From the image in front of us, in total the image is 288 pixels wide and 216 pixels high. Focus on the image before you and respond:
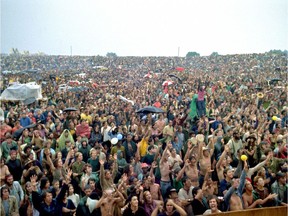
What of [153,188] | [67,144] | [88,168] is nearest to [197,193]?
[153,188]

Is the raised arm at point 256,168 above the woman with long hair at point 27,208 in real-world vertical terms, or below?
above

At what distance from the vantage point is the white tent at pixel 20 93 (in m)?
11.3

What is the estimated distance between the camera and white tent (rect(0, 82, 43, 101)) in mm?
11312

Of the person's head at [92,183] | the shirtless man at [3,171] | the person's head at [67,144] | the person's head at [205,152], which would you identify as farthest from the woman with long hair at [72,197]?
the person's head at [205,152]

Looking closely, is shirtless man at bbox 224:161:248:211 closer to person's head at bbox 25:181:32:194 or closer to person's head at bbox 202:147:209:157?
person's head at bbox 202:147:209:157

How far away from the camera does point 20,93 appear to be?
11.4 m

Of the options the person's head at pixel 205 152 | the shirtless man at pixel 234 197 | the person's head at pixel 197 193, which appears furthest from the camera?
the person's head at pixel 205 152

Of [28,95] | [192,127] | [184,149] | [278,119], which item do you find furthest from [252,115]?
[28,95]

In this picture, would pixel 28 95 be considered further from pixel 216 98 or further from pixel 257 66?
pixel 257 66

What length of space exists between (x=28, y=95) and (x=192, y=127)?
589cm

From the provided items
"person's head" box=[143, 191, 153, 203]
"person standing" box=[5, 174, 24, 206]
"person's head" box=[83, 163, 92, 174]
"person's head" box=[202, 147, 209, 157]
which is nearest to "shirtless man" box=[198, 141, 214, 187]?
"person's head" box=[202, 147, 209, 157]

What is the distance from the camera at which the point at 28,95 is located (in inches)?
449

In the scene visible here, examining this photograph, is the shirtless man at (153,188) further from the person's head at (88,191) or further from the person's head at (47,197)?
the person's head at (47,197)

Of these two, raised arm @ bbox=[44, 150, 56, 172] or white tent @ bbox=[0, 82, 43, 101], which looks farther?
white tent @ bbox=[0, 82, 43, 101]
